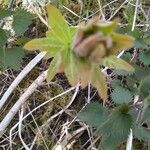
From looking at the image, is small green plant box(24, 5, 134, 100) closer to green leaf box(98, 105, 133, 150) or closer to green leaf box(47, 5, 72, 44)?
green leaf box(47, 5, 72, 44)

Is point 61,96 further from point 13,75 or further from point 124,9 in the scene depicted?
point 124,9

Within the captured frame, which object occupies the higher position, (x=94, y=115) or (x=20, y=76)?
(x=20, y=76)

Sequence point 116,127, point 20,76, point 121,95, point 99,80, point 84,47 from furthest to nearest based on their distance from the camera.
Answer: point 20,76
point 121,95
point 116,127
point 99,80
point 84,47

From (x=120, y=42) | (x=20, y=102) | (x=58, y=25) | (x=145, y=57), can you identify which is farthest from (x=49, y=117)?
(x=120, y=42)

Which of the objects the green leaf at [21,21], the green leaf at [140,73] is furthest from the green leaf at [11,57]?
the green leaf at [140,73]

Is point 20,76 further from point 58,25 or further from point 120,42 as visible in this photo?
point 120,42

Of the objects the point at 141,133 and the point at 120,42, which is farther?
the point at 141,133

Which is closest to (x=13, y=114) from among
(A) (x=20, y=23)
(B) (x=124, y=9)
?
(A) (x=20, y=23)

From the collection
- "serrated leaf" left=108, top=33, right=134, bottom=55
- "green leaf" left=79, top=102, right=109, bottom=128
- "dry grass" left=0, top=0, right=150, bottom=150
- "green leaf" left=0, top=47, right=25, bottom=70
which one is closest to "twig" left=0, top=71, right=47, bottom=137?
"dry grass" left=0, top=0, right=150, bottom=150
